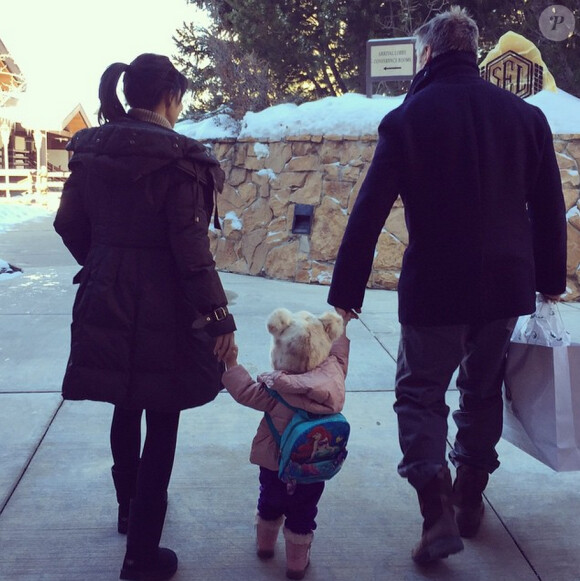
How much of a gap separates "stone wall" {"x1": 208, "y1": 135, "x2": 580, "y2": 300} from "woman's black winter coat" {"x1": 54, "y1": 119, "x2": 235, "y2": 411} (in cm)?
531

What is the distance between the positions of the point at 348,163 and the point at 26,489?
535 centimetres

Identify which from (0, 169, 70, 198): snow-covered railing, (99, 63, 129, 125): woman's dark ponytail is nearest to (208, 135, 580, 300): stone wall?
(99, 63, 129, 125): woman's dark ponytail

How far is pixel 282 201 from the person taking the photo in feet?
25.2

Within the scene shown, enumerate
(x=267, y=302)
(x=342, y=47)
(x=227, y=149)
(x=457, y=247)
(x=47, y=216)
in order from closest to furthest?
(x=457, y=247)
(x=267, y=302)
(x=227, y=149)
(x=342, y=47)
(x=47, y=216)

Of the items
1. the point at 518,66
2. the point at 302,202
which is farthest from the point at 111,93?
the point at 518,66

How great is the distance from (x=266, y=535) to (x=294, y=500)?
0.25 m

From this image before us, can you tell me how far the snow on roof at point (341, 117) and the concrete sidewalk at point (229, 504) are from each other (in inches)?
151

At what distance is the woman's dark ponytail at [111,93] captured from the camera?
2.05m

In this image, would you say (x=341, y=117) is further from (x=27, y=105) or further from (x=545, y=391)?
(x=27, y=105)

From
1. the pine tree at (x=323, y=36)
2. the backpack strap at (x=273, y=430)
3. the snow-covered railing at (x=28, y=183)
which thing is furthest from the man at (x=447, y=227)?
the snow-covered railing at (x=28, y=183)

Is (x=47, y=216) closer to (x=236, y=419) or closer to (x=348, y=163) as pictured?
(x=348, y=163)

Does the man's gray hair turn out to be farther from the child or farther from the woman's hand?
the woman's hand

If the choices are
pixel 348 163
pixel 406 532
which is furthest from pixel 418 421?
pixel 348 163

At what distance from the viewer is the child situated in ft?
6.64
